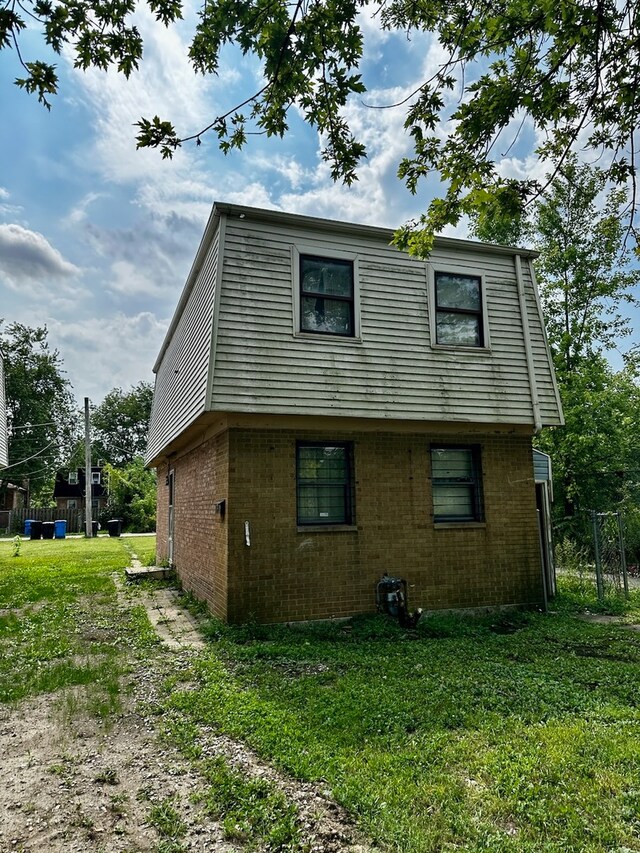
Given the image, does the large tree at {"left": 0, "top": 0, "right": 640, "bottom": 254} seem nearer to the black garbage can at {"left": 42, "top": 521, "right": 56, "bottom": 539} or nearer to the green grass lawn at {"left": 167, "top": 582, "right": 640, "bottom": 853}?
the green grass lawn at {"left": 167, "top": 582, "right": 640, "bottom": 853}

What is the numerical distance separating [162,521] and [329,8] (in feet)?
41.9

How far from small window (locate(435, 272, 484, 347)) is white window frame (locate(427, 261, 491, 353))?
4 centimetres

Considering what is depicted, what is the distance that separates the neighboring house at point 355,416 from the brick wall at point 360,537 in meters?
0.02

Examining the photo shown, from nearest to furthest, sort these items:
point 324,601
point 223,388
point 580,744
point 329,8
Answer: point 580,744 → point 329,8 → point 223,388 → point 324,601

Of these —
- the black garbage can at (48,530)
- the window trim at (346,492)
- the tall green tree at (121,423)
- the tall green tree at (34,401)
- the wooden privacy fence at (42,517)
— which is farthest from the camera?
the tall green tree at (121,423)

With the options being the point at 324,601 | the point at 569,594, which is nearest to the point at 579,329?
the point at 569,594

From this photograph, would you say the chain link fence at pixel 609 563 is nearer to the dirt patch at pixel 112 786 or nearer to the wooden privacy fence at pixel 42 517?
the dirt patch at pixel 112 786

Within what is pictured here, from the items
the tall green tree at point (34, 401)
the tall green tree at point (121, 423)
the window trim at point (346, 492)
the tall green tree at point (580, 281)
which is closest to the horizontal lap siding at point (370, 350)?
the window trim at point (346, 492)

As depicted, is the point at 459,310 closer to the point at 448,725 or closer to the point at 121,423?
the point at 448,725

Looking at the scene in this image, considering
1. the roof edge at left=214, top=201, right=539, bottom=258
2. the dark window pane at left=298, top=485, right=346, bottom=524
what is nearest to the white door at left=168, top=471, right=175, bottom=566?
the dark window pane at left=298, top=485, right=346, bottom=524

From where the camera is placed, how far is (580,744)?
3492mm

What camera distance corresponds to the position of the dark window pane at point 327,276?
24.6 ft

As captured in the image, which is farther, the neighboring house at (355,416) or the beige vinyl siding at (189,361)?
the beige vinyl siding at (189,361)

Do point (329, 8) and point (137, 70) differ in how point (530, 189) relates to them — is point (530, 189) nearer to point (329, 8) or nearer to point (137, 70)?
point (329, 8)
